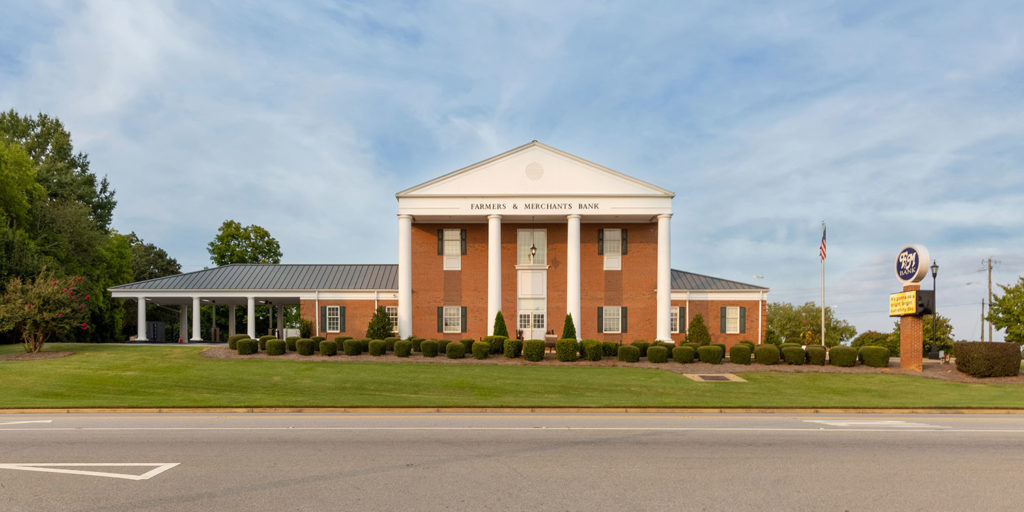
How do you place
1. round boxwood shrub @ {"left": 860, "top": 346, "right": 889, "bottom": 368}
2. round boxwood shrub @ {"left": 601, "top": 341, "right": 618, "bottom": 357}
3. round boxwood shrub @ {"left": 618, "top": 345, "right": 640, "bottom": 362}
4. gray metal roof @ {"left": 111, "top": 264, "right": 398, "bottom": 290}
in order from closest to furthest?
round boxwood shrub @ {"left": 860, "top": 346, "right": 889, "bottom": 368}, round boxwood shrub @ {"left": 618, "top": 345, "right": 640, "bottom": 362}, round boxwood shrub @ {"left": 601, "top": 341, "right": 618, "bottom": 357}, gray metal roof @ {"left": 111, "top": 264, "right": 398, "bottom": 290}

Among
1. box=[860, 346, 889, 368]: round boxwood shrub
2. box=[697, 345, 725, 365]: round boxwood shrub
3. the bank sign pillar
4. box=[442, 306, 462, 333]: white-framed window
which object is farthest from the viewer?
box=[442, 306, 462, 333]: white-framed window

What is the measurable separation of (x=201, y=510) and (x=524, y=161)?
32.0 metres

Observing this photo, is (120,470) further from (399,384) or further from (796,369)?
(796,369)

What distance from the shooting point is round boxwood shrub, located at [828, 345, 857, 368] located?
28.0m

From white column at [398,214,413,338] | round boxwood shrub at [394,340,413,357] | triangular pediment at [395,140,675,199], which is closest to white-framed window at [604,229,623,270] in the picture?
triangular pediment at [395,140,675,199]

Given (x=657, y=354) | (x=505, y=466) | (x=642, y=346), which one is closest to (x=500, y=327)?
(x=642, y=346)

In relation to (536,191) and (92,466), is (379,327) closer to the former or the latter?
(536,191)

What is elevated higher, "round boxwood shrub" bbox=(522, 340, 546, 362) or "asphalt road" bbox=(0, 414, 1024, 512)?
"asphalt road" bbox=(0, 414, 1024, 512)

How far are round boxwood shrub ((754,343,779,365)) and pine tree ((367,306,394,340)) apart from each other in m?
19.2

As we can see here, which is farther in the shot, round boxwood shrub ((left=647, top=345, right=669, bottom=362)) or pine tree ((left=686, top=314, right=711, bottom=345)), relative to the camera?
pine tree ((left=686, top=314, right=711, bottom=345))

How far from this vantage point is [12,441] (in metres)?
10.9

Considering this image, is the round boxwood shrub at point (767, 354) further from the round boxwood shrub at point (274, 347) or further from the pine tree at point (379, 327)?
the round boxwood shrub at point (274, 347)

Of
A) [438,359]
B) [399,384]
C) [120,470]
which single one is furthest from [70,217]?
[120,470]

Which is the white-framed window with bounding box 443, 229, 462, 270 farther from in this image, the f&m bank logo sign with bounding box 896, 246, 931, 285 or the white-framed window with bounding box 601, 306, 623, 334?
the f&m bank logo sign with bounding box 896, 246, 931, 285
